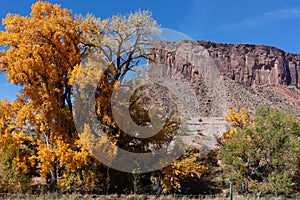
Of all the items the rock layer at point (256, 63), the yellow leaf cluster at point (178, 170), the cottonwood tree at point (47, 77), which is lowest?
the yellow leaf cluster at point (178, 170)

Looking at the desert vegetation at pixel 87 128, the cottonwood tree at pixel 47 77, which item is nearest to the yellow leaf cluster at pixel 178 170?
the desert vegetation at pixel 87 128

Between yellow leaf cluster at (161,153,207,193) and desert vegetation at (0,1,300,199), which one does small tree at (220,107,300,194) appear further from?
yellow leaf cluster at (161,153,207,193)

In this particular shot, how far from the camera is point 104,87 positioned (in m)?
17.8

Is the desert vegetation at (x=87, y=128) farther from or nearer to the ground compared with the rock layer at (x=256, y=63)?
nearer to the ground

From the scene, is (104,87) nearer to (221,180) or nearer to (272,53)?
(221,180)

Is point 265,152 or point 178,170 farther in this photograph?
point 265,152

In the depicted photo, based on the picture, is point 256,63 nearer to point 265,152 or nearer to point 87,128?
point 265,152

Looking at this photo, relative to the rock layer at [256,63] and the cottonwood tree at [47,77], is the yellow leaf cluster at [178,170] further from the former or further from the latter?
the rock layer at [256,63]

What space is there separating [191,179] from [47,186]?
905 cm

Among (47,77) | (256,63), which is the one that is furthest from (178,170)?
(256,63)

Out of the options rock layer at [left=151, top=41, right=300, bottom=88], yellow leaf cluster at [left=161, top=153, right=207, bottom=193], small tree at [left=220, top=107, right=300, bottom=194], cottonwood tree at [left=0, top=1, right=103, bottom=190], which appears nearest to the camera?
cottonwood tree at [left=0, top=1, right=103, bottom=190]

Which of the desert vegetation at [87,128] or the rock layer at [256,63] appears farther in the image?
the rock layer at [256,63]

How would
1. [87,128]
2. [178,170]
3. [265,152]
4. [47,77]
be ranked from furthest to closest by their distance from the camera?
[265,152] → [178,170] → [47,77] → [87,128]

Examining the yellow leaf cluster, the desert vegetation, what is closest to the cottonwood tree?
the desert vegetation
